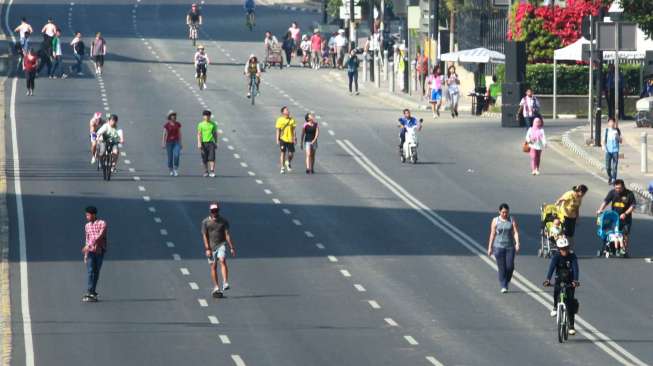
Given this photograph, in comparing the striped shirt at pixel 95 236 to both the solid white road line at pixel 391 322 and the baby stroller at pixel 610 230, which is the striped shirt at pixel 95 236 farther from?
the baby stroller at pixel 610 230

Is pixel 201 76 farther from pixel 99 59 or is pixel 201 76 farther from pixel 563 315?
pixel 563 315

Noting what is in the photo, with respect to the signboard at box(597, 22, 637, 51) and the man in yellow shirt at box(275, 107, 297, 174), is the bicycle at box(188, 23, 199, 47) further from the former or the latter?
the man in yellow shirt at box(275, 107, 297, 174)

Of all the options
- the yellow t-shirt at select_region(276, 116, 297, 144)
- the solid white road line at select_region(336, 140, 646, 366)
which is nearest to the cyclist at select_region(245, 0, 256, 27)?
the solid white road line at select_region(336, 140, 646, 366)

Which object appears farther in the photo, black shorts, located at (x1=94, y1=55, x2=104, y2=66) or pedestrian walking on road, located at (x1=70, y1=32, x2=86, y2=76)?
black shorts, located at (x1=94, y1=55, x2=104, y2=66)

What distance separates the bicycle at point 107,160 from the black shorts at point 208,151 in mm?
2203

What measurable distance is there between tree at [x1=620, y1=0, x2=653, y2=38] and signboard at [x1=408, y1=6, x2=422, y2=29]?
940 inches

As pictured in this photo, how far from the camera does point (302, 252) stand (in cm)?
3719

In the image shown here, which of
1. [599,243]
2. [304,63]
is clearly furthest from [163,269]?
[304,63]

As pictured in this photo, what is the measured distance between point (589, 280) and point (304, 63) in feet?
162

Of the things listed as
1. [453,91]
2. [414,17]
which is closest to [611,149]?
[453,91]

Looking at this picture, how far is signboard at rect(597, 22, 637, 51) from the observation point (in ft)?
168

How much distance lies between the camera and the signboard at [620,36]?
51.1 m

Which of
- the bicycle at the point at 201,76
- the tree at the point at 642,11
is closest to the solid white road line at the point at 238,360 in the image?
the tree at the point at 642,11

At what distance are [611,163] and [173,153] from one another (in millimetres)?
10375
